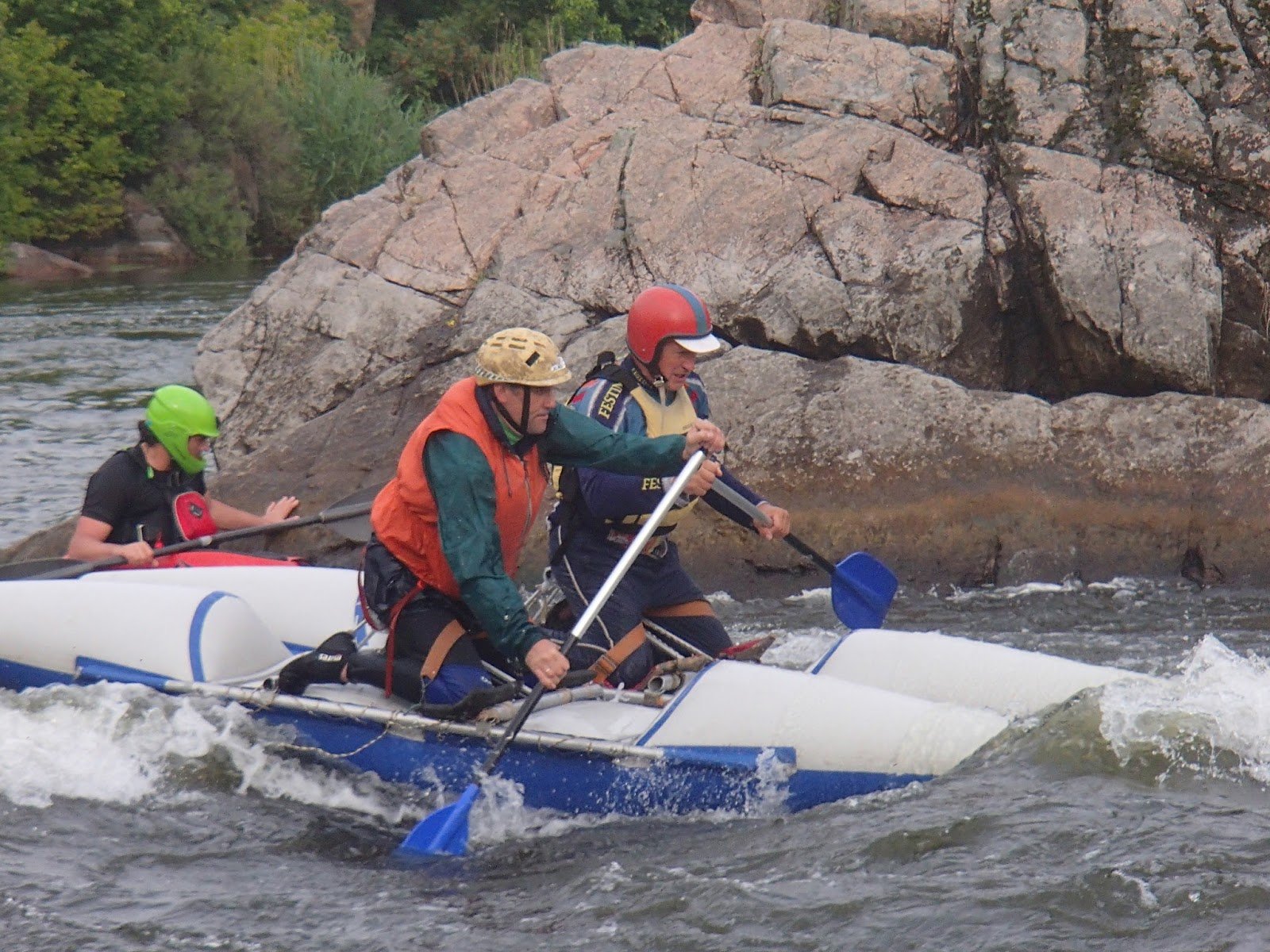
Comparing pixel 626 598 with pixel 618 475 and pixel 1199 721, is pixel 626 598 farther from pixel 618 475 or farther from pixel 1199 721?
pixel 1199 721

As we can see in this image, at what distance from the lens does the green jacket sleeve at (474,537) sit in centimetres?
475

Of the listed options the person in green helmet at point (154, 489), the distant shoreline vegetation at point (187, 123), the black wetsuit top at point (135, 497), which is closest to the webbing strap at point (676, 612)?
the person in green helmet at point (154, 489)

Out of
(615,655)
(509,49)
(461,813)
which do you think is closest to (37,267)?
(509,49)

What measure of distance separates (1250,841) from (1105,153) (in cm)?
573

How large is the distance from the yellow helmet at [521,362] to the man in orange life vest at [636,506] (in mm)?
577

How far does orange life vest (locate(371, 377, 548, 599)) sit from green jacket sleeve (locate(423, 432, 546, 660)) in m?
0.05

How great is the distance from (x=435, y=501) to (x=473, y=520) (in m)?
0.17

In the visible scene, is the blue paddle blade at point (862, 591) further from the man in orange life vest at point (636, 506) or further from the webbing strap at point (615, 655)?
the webbing strap at point (615, 655)

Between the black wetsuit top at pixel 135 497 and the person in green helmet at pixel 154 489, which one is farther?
the black wetsuit top at pixel 135 497

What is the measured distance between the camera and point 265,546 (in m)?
8.88

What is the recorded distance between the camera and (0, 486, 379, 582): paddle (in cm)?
680

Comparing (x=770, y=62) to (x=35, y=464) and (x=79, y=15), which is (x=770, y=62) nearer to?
(x=35, y=464)

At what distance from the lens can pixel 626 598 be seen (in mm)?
5410

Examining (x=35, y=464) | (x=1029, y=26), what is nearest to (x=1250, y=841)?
(x=1029, y=26)
